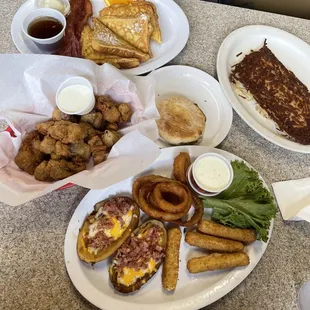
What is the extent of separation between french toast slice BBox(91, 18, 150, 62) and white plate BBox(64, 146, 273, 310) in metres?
0.55

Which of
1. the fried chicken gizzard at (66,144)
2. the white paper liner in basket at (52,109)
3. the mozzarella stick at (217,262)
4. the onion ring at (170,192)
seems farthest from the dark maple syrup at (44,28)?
the mozzarella stick at (217,262)

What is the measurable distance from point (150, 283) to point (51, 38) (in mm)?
928

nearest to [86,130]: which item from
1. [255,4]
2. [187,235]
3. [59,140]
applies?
[59,140]

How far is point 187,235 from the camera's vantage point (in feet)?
3.87

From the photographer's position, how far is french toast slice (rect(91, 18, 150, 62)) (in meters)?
1.43

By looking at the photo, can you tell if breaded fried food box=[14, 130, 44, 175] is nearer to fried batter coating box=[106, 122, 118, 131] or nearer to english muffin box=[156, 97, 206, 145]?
fried batter coating box=[106, 122, 118, 131]

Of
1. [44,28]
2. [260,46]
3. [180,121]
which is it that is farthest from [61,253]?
[260,46]

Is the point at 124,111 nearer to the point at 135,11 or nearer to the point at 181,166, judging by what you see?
the point at 181,166

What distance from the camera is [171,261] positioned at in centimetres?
114

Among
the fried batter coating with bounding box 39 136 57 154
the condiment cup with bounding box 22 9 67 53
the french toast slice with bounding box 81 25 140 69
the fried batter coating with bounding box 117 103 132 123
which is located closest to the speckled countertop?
the fried batter coating with bounding box 39 136 57 154

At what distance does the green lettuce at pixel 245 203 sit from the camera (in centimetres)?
117

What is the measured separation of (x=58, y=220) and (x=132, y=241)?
10.6 inches

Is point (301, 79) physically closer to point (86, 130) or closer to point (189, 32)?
point (189, 32)

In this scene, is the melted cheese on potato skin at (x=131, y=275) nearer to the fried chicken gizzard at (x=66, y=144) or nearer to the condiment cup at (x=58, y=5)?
the fried chicken gizzard at (x=66, y=144)
